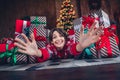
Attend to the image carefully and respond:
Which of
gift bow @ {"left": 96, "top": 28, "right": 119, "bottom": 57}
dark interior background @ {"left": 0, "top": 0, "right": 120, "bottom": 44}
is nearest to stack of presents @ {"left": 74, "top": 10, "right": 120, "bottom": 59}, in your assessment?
gift bow @ {"left": 96, "top": 28, "right": 119, "bottom": 57}

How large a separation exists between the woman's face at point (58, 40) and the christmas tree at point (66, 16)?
5.88 feet

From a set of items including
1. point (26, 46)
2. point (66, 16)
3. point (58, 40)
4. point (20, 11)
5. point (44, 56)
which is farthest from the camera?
point (20, 11)

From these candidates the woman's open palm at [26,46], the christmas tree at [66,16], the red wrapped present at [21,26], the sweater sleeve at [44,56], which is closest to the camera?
the woman's open palm at [26,46]

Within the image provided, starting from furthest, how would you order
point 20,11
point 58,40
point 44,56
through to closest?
point 20,11
point 58,40
point 44,56

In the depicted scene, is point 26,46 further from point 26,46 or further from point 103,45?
point 103,45

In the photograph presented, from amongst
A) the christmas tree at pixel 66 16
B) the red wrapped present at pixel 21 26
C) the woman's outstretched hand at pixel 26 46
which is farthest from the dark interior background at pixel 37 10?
the woman's outstretched hand at pixel 26 46

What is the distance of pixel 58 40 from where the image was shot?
3.77 ft

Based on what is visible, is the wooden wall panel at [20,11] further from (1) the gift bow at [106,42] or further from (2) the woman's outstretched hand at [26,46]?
(2) the woman's outstretched hand at [26,46]

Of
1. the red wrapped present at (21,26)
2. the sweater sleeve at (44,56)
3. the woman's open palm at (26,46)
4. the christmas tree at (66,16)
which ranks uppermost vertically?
the christmas tree at (66,16)

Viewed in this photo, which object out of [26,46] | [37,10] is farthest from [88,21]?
[37,10]

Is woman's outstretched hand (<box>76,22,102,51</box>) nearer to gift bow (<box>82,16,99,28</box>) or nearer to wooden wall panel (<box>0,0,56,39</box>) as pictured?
gift bow (<box>82,16,99,28</box>)

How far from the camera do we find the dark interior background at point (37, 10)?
10.0ft

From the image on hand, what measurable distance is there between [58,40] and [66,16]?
191 centimetres

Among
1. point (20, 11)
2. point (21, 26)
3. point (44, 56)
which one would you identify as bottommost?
point (44, 56)
